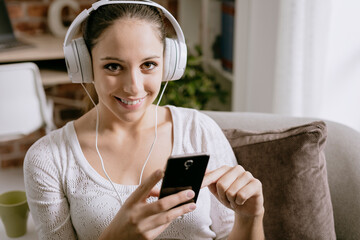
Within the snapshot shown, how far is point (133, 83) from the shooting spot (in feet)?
3.16

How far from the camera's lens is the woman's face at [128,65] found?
0.96 m

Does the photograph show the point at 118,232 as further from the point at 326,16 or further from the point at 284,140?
the point at 326,16

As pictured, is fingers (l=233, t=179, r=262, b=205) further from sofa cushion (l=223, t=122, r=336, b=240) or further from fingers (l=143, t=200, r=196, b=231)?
sofa cushion (l=223, t=122, r=336, b=240)

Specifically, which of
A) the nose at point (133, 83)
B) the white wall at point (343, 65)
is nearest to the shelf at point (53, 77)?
the white wall at point (343, 65)

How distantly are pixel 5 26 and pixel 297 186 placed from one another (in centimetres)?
205

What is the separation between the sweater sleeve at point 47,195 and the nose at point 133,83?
279 millimetres

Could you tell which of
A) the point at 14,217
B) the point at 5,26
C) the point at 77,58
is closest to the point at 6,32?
the point at 5,26

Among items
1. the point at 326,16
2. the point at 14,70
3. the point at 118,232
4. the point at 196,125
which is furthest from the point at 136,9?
the point at 14,70

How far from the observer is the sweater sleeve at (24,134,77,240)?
3.45ft

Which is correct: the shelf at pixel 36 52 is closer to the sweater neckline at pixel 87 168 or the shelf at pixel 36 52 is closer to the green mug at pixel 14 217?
the green mug at pixel 14 217

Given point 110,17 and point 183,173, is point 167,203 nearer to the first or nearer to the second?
point 183,173

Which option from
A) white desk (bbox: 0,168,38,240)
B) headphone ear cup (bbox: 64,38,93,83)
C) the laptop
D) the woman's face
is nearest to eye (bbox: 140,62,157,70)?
the woman's face

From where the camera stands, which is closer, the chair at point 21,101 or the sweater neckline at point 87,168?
the sweater neckline at point 87,168

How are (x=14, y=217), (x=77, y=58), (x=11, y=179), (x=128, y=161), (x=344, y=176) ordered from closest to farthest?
(x=77, y=58) < (x=128, y=161) < (x=344, y=176) < (x=14, y=217) < (x=11, y=179)
